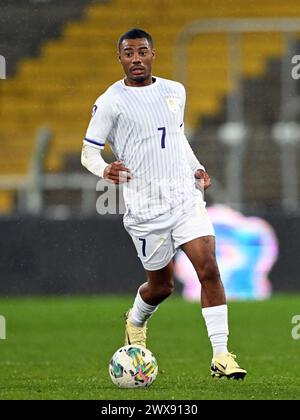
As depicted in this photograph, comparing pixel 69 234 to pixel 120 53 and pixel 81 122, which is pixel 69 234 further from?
pixel 120 53

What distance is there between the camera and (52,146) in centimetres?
1573

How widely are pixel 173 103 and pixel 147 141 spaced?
0.30 metres

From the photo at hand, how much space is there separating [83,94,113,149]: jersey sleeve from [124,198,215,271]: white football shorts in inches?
23.3

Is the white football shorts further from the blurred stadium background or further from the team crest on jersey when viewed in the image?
the blurred stadium background

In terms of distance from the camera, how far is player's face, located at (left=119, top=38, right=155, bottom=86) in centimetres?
771

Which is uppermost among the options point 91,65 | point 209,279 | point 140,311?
point 91,65

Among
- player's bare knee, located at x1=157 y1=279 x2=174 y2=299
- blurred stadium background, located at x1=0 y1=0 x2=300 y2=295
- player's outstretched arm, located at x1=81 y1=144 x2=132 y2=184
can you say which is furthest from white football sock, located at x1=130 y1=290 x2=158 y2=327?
blurred stadium background, located at x1=0 y1=0 x2=300 y2=295

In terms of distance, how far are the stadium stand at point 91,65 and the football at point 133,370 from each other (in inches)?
298

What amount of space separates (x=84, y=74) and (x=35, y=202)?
1.84 meters

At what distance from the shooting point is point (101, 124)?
777cm

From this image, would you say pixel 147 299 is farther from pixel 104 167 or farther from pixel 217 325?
pixel 104 167

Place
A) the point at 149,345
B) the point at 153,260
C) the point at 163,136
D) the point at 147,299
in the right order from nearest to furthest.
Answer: the point at 163,136
the point at 153,260
the point at 147,299
the point at 149,345

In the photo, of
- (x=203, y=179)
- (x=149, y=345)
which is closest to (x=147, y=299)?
(x=203, y=179)

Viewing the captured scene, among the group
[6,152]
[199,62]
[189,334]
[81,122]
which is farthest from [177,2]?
[189,334]
